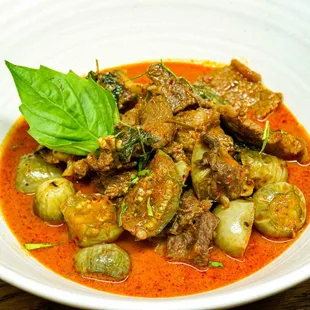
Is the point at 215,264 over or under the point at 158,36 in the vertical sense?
under

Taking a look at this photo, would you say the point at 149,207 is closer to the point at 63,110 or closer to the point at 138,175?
the point at 138,175

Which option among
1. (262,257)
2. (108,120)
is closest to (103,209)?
(108,120)

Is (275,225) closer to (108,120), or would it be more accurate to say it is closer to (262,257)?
(262,257)

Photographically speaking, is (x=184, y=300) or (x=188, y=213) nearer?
(x=184, y=300)

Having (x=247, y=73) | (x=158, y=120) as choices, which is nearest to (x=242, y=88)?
(x=247, y=73)

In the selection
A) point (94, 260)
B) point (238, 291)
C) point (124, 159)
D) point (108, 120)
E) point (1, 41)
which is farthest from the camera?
point (1, 41)

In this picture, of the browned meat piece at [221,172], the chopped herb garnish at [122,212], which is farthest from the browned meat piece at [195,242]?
the chopped herb garnish at [122,212]

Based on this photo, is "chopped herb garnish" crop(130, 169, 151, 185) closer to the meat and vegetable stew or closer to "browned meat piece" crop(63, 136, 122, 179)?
the meat and vegetable stew
